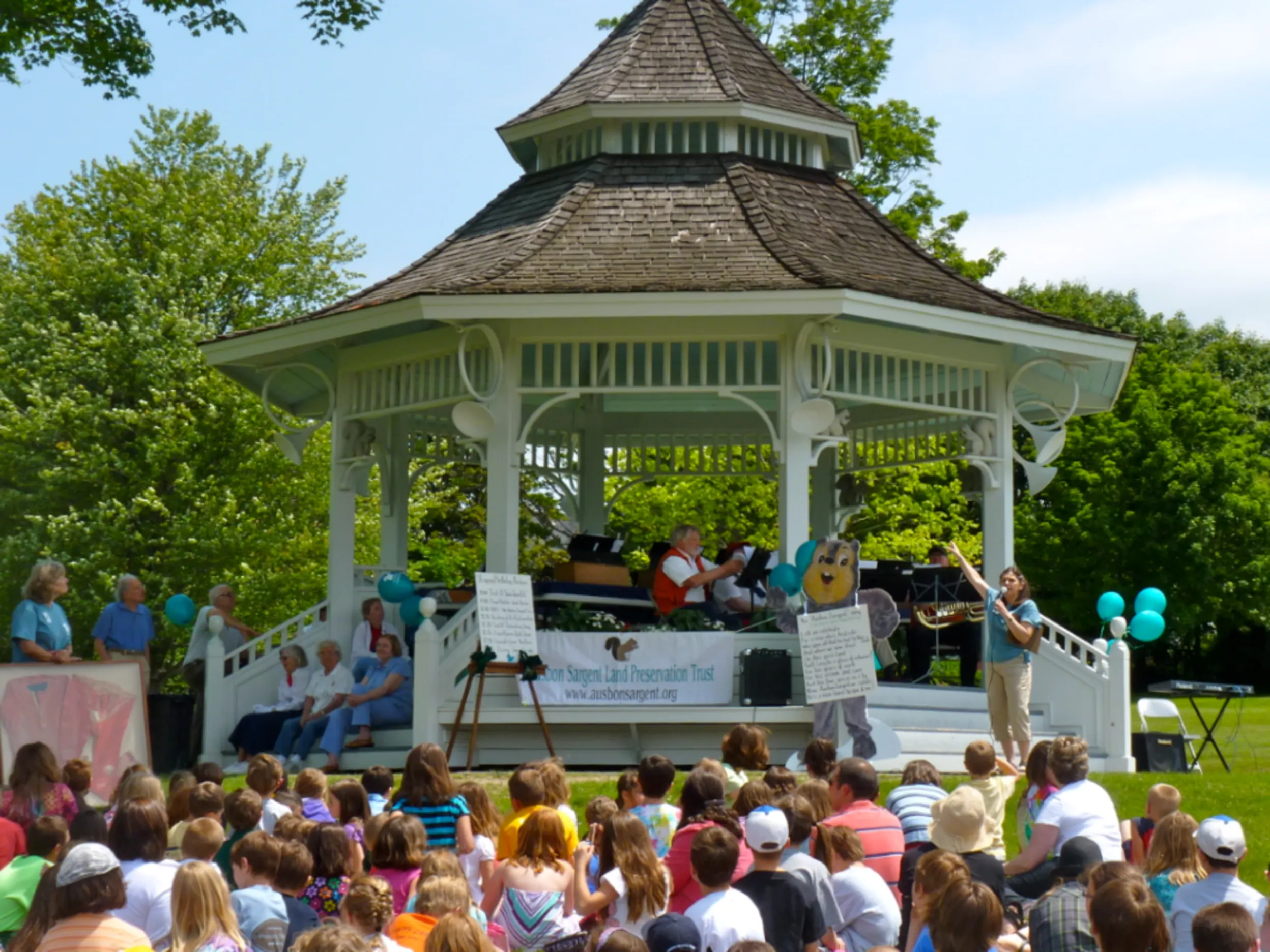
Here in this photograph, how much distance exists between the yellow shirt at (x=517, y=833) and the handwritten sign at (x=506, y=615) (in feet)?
24.8

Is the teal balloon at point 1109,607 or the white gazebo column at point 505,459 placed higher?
the white gazebo column at point 505,459

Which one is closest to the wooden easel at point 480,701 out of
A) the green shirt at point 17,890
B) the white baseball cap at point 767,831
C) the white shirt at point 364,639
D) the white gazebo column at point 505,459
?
the white gazebo column at point 505,459

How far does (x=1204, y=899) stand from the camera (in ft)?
23.0

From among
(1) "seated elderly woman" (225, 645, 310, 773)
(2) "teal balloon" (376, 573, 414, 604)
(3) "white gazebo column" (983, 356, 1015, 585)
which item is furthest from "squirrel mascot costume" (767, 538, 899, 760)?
(1) "seated elderly woman" (225, 645, 310, 773)

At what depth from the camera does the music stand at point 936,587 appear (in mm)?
20203

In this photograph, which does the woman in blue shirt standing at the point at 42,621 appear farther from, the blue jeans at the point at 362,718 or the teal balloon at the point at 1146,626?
the teal balloon at the point at 1146,626

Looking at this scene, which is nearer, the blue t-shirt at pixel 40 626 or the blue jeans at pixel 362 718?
the blue t-shirt at pixel 40 626

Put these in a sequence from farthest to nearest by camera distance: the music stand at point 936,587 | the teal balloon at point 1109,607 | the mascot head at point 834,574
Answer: the music stand at point 936,587 < the teal balloon at point 1109,607 < the mascot head at point 834,574

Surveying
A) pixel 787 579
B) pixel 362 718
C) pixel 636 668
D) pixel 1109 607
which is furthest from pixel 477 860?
pixel 1109 607

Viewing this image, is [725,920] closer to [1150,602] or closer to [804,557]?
[804,557]

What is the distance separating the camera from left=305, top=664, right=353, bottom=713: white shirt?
59.2ft

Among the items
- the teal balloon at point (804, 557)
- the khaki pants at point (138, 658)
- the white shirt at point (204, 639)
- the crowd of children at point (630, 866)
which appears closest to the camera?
the crowd of children at point (630, 866)

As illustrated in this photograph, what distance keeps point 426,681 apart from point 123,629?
2998 mm

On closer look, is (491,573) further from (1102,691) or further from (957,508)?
(957,508)
